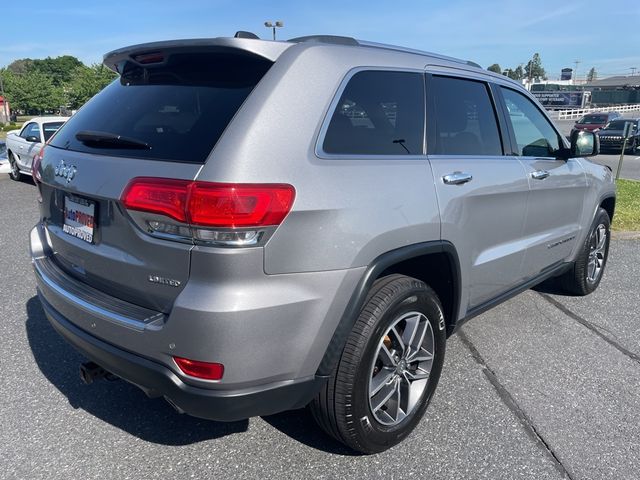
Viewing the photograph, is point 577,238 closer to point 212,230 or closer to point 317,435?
point 317,435

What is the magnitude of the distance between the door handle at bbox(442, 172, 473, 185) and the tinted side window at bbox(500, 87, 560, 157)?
0.91 meters

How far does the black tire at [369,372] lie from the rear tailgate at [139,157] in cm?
80

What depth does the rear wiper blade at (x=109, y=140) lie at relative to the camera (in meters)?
2.23

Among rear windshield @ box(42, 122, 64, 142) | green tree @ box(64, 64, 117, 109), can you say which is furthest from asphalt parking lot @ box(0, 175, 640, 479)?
green tree @ box(64, 64, 117, 109)

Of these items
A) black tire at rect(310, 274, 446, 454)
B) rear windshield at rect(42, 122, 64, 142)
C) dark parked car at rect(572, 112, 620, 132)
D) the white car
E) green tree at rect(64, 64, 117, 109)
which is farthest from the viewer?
green tree at rect(64, 64, 117, 109)

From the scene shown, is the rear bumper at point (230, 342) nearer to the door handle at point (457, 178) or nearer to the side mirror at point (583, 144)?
the door handle at point (457, 178)

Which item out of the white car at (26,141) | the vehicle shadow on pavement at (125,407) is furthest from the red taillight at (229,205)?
the white car at (26,141)

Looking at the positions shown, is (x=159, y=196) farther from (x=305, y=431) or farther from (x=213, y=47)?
(x=305, y=431)

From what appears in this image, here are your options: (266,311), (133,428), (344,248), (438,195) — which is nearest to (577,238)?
(438,195)

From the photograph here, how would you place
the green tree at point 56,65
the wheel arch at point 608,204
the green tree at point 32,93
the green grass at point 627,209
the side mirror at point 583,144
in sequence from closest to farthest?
the side mirror at point 583,144 < the wheel arch at point 608,204 < the green grass at point 627,209 < the green tree at point 32,93 < the green tree at point 56,65

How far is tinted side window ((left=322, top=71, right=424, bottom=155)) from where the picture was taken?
7.63 ft

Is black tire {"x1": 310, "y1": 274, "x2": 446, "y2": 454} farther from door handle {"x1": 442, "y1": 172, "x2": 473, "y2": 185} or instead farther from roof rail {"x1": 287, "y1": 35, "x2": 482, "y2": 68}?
roof rail {"x1": 287, "y1": 35, "x2": 482, "y2": 68}

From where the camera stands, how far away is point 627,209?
28.6 feet

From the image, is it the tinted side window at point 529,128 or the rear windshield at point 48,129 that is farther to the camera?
the rear windshield at point 48,129
